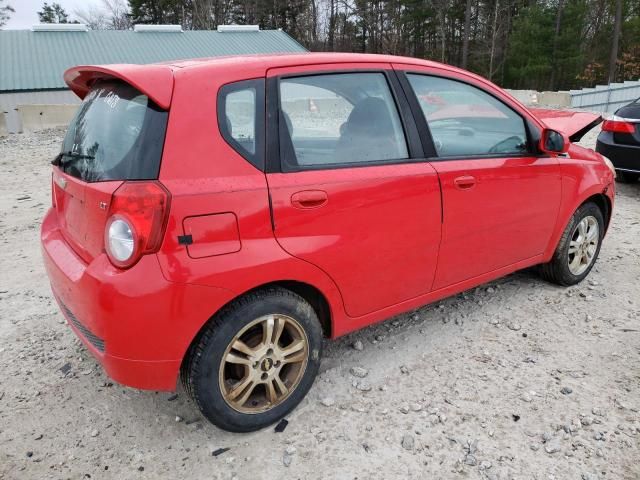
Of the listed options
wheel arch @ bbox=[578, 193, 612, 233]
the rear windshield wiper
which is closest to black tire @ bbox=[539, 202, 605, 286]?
wheel arch @ bbox=[578, 193, 612, 233]

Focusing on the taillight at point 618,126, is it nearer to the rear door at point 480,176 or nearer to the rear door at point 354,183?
the rear door at point 480,176

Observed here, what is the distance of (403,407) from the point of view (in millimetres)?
2699

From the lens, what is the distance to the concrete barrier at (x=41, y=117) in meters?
15.7

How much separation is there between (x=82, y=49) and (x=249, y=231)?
32.5 meters

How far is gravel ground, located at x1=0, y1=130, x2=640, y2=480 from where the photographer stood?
2340mm

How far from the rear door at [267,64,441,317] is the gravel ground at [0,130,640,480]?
0.53 meters

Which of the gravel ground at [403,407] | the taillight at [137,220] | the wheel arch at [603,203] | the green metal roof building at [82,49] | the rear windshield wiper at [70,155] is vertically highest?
the green metal roof building at [82,49]

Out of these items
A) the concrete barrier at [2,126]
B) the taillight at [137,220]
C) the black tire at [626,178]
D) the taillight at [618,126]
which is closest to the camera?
the taillight at [137,220]

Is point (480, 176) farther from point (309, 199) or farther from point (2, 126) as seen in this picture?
point (2, 126)

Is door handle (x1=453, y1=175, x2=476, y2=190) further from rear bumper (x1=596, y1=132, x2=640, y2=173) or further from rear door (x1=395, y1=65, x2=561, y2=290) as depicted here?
rear bumper (x1=596, y1=132, x2=640, y2=173)

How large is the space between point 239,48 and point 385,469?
105ft

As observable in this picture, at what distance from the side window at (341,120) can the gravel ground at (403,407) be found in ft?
4.22

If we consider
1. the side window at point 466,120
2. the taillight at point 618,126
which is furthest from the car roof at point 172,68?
the taillight at point 618,126

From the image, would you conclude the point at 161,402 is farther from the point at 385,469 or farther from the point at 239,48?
the point at 239,48
